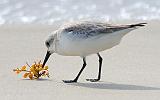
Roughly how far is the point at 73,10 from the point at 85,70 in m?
3.60

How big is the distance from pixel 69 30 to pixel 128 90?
1049 millimetres

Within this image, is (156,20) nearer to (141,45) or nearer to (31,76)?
(141,45)

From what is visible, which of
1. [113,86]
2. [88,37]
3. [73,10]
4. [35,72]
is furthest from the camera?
[73,10]

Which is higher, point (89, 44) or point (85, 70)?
point (89, 44)

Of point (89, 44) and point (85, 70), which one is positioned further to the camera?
point (85, 70)

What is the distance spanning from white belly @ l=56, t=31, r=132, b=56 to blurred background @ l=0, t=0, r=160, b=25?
3.95 m

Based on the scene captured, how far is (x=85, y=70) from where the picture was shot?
8227 mm

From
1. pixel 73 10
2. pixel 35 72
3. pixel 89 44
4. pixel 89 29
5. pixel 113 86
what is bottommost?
pixel 113 86

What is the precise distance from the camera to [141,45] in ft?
31.4

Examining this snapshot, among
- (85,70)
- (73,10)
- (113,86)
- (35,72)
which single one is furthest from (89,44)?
(73,10)

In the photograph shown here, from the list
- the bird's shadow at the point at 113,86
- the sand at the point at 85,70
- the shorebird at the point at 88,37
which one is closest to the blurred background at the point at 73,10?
the sand at the point at 85,70

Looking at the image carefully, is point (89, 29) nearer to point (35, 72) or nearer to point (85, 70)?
point (35, 72)

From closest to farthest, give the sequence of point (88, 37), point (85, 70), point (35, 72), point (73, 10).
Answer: point (88, 37)
point (35, 72)
point (85, 70)
point (73, 10)

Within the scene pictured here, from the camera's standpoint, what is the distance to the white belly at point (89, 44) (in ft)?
23.4
